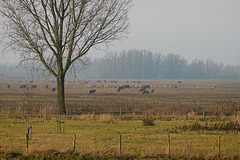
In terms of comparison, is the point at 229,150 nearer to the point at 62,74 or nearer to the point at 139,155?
the point at 139,155

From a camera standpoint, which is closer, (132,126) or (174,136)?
(174,136)

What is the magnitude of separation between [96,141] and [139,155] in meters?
3.98

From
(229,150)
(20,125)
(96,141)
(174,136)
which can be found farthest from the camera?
(20,125)

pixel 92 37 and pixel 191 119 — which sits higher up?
pixel 92 37

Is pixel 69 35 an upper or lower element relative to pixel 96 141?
upper

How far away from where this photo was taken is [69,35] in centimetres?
3150

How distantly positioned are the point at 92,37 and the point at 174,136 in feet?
46.4

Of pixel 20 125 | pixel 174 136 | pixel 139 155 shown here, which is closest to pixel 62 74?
pixel 20 125

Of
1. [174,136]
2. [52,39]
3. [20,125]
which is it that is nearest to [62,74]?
[52,39]

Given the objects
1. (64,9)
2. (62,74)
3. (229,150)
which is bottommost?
(229,150)

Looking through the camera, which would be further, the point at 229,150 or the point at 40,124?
the point at 40,124

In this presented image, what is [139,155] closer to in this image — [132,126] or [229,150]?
[229,150]

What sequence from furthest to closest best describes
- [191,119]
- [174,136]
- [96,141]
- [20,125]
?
[191,119] → [20,125] → [174,136] → [96,141]

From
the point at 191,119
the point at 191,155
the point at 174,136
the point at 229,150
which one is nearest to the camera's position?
the point at 191,155
